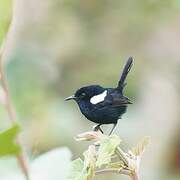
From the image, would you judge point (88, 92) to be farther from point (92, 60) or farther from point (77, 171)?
point (92, 60)

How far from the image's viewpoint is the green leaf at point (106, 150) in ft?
2.21

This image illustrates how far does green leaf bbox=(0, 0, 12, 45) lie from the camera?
715 millimetres

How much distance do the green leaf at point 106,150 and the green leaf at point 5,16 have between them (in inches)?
6.0

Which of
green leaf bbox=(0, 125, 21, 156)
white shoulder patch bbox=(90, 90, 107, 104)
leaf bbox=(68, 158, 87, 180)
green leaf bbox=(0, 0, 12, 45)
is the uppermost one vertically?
green leaf bbox=(0, 0, 12, 45)

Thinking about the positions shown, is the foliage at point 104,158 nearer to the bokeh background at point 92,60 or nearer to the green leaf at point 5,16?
the green leaf at point 5,16

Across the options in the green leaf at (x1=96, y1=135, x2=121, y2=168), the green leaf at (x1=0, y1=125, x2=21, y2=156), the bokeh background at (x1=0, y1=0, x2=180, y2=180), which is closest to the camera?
the green leaf at (x1=0, y1=125, x2=21, y2=156)

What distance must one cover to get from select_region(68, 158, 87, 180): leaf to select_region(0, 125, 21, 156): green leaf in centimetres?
18

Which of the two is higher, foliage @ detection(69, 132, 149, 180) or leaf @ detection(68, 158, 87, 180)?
foliage @ detection(69, 132, 149, 180)

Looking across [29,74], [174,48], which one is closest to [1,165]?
[29,74]

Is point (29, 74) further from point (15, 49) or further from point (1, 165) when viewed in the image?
point (1, 165)

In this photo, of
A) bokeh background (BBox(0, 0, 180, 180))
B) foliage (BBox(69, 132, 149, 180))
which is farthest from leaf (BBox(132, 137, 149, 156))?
bokeh background (BBox(0, 0, 180, 180))

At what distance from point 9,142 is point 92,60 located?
2282mm

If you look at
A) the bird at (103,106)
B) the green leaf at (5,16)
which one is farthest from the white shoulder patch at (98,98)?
the green leaf at (5,16)

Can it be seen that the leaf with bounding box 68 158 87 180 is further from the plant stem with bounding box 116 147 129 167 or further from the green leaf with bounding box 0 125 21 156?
the green leaf with bounding box 0 125 21 156
